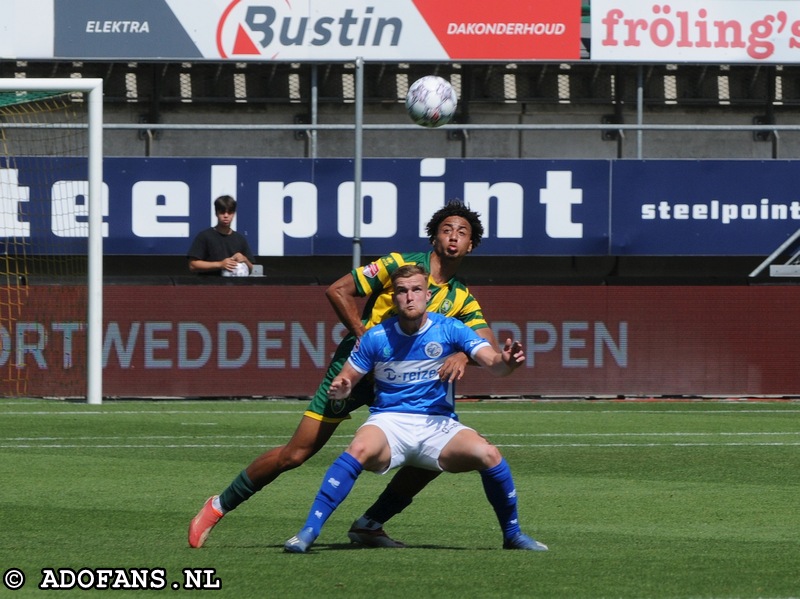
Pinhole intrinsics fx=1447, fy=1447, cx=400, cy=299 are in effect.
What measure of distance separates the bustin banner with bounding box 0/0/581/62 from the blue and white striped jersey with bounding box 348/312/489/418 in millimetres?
14650

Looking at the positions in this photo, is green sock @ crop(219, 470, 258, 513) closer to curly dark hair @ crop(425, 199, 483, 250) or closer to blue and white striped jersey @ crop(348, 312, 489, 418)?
blue and white striped jersey @ crop(348, 312, 489, 418)

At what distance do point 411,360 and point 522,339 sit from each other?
31.8 ft

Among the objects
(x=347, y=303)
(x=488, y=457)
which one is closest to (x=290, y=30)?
(x=347, y=303)

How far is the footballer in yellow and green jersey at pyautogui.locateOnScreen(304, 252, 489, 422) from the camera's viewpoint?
7250mm

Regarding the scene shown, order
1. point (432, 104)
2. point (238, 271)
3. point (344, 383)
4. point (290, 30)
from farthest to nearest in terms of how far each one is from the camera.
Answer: point (290, 30) < point (238, 271) < point (432, 104) < point (344, 383)

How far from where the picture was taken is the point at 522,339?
650 inches

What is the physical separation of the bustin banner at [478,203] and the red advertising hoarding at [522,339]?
3.86m

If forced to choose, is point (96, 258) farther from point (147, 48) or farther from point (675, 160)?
point (675, 160)

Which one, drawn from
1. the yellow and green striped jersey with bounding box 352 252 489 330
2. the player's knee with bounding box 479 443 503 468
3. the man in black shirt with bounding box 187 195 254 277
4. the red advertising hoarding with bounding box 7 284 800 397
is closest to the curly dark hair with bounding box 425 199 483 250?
the yellow and green striped jersey with bounding box 352 252 489 330

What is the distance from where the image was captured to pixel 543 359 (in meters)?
16.5

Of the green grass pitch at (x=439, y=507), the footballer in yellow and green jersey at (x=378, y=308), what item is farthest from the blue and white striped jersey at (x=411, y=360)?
the green grass pitch at (x=439, y=507)

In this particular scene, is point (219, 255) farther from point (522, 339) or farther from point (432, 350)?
point (432, 350)

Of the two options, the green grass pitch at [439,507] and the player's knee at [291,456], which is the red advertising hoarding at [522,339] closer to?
the green grass pitch at [439,507]

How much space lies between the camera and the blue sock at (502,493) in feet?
22.5
